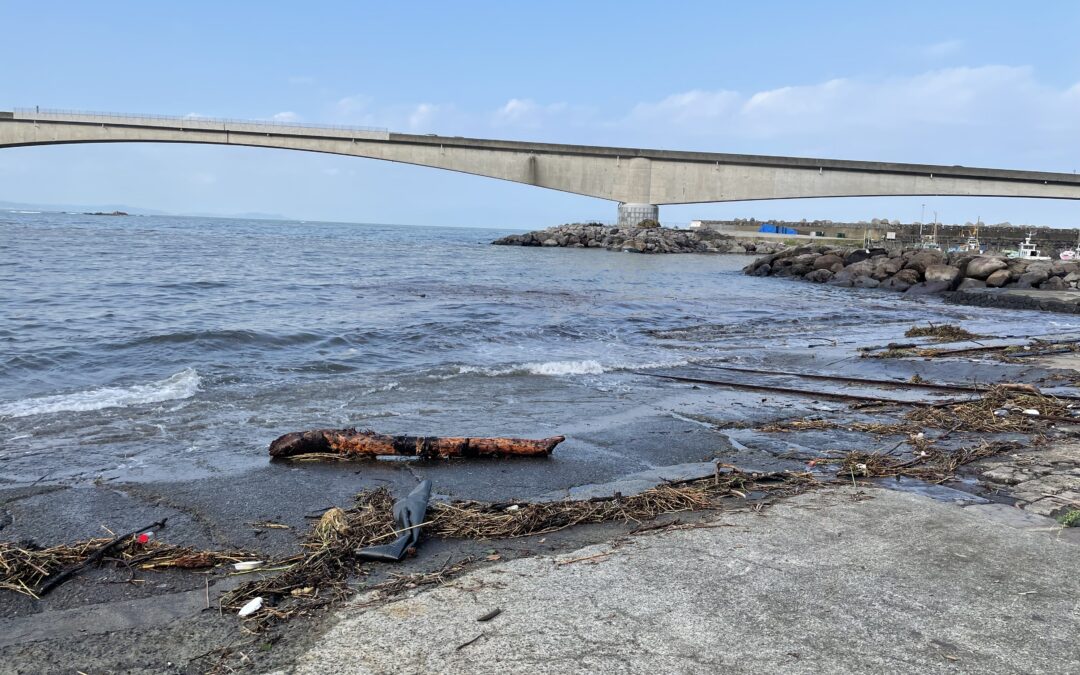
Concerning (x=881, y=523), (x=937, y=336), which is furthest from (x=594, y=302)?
(x=881, y=523)

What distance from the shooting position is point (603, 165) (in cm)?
7075

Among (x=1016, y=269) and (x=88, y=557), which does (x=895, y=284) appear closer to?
(x=1016, y=269)

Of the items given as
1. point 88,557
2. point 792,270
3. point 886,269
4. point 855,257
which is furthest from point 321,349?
point 855,257

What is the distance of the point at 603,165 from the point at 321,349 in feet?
200

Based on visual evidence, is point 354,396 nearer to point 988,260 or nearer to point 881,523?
point 881,523

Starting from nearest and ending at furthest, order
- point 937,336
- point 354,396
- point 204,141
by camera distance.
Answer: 1. point 354,396
2. point 937,336
3. point 204,141

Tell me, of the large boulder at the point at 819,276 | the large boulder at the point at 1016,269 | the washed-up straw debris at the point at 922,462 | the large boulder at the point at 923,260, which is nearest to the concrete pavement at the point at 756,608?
the washed-up straw debris at the point at 922,462

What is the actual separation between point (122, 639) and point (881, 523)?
12.9 feet

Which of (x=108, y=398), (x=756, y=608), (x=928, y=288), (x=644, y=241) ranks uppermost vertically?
(x=644, y=241)

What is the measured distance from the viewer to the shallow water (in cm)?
755

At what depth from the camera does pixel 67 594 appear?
3.68 meters

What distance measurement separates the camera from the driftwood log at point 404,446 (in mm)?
6219

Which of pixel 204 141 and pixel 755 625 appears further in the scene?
pixel 204 141

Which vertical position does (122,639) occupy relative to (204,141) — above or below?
below
